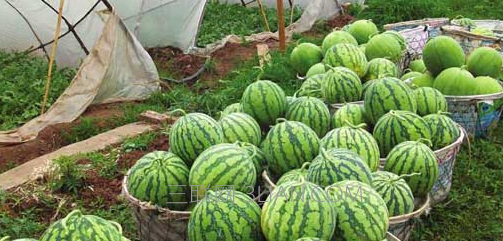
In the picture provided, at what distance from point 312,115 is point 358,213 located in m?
1.28

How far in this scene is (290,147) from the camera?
3.40 meters

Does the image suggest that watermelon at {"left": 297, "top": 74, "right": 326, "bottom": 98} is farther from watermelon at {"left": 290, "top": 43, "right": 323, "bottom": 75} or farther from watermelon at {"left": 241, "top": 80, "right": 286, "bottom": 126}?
watermelon at {"left": 290, "top": 43, "right": 323, "bottom": 75}

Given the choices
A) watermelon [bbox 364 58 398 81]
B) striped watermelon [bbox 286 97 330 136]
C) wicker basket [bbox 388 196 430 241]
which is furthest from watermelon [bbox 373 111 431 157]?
watermelon [bbox 364 58 398 81]

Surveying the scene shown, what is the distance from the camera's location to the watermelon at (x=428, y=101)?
436 cm

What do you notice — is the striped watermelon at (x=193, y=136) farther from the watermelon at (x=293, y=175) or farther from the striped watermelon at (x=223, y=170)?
the watermelon at (x=293, y=175)

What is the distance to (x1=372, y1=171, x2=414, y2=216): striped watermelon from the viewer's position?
3105 mm

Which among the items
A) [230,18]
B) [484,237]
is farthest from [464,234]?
[230,18]

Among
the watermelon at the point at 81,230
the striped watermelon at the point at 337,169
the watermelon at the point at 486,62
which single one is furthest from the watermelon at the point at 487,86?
the watermelon at the point at 81,230

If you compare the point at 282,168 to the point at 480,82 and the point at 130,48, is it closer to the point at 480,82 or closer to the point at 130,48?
the point at 480,82

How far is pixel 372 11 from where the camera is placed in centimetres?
1004

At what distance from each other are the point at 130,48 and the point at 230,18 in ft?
13.9

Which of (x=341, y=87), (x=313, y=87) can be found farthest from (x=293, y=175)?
(x=313, y=87)

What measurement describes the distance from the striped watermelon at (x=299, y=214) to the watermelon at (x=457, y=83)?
271 centimetres

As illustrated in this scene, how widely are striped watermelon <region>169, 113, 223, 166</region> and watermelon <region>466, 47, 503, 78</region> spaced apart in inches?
113
